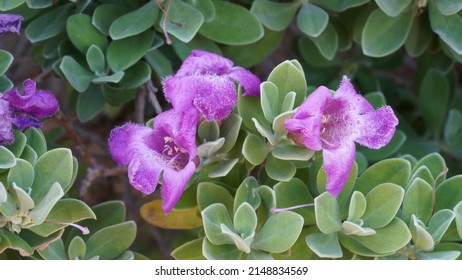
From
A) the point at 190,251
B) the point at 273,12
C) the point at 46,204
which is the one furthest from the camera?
the point at 273,12

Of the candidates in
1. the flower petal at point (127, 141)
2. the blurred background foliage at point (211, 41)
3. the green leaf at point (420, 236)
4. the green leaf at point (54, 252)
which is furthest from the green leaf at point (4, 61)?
the green leaf at point (420, 236)

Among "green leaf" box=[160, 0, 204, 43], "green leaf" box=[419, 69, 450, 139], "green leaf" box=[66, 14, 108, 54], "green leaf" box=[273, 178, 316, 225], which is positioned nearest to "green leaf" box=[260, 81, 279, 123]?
"green leaf" box=[273, 178, 316, 225]

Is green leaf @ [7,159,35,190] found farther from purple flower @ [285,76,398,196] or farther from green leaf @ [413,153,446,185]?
green leaf @ [413,153,446,185]

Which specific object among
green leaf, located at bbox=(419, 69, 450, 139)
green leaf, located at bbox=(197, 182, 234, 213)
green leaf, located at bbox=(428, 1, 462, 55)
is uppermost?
green leaf, located at bbox=(428, 1, 462, 55)

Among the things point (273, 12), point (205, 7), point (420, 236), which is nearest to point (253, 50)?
point (273, 12)

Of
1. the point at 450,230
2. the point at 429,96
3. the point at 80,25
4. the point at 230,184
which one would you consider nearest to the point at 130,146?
the point at 230,184

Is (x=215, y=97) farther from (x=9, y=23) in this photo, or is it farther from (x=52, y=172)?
(x=9, y=23)
